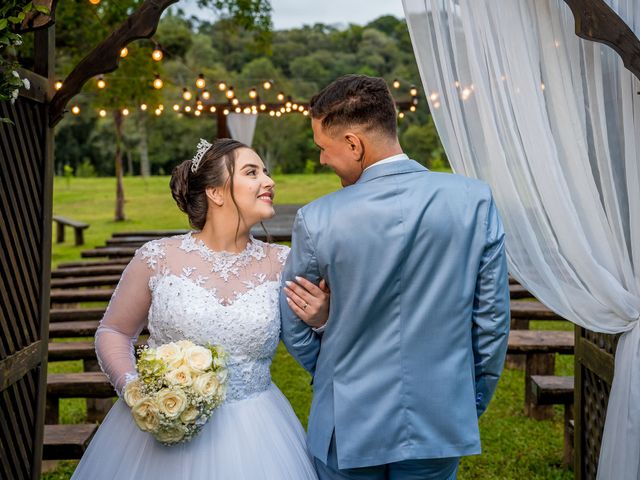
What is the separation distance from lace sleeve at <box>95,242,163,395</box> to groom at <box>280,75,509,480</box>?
0.72 metres

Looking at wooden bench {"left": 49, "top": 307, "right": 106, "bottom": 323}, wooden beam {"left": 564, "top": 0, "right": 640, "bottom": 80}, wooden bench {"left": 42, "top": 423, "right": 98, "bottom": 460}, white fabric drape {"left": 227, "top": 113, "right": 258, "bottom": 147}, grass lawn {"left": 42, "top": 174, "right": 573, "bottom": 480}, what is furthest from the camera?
white fabric drape {"left": 227, "top": 113, "right": 258, "bottom": 147}

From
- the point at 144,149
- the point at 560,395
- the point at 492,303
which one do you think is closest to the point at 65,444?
the point at 492,303

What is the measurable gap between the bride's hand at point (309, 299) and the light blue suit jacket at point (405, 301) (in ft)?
0.12

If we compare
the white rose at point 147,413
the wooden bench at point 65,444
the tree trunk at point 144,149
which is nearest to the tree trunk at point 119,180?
the tree trunk at point 144,149

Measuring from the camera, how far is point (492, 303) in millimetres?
2299

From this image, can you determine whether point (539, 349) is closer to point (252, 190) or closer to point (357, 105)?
point (252, 190)

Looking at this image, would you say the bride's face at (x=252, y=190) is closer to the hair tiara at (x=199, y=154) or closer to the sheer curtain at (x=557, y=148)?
the hair tiara at (x=199, y=154)

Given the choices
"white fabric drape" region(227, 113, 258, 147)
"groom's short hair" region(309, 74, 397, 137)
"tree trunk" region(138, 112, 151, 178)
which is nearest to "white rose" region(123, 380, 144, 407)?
"groom's short hair" region(309, 74, 397, 137)

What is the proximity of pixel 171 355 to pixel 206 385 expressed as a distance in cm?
15

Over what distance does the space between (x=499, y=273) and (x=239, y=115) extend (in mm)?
16932

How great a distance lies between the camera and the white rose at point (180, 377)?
7.62 ft

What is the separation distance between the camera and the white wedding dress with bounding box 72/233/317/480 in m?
2.63

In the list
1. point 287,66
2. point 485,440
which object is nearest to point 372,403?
point 485,440

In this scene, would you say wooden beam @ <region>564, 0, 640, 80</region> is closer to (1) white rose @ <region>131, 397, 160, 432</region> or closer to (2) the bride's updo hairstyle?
(2) the bride's updo hairstyle
